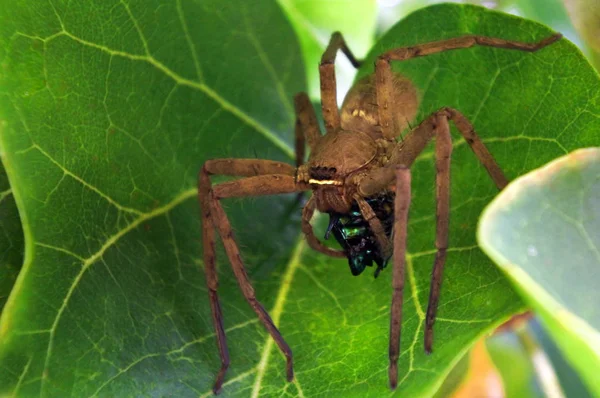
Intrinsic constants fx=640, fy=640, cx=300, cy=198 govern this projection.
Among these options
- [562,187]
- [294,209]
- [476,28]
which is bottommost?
[294,209]

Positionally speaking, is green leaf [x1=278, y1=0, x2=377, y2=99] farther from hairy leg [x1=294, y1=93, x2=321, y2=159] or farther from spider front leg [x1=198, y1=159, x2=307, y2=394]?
spider front leg [x1=198, y1=159, x2=307, y2=394]

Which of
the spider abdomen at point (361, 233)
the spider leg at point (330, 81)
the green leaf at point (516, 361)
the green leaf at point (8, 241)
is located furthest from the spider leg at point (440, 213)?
the green leaf at point (8, 241)

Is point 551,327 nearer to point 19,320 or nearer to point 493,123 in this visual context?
point 493,123

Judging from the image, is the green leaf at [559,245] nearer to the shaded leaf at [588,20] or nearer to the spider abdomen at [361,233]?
the spider abdomen at [361,233]

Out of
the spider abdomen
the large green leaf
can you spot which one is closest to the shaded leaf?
the large green leaf

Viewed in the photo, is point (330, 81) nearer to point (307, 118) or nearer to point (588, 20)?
point (307, 118)

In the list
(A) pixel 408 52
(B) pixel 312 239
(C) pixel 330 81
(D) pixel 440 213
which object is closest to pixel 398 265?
(D) pixel 440 213

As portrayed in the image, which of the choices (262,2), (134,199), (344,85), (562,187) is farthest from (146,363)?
(344,85)
